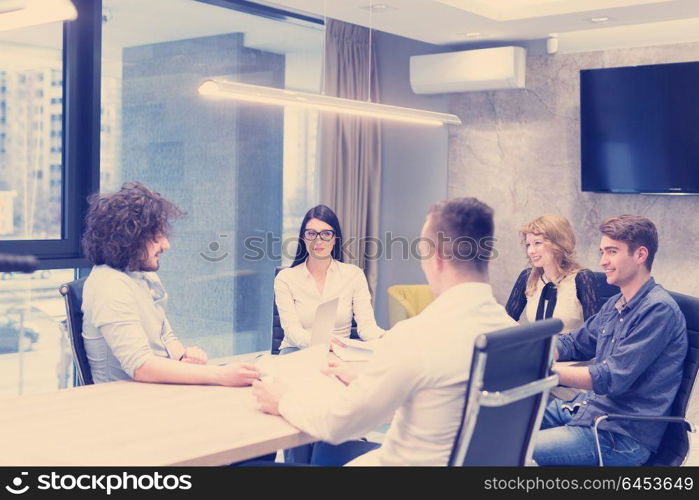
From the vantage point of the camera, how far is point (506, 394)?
1.98 meters

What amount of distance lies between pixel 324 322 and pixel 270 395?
3.00 ft

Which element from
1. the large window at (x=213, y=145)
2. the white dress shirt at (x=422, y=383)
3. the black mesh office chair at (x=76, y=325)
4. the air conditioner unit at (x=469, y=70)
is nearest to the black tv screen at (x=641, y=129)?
the air conditioner unit at (x=469, y=70)

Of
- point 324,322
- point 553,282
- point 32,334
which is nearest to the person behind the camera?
point 324,322

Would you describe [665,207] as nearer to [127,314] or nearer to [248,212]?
[248,212]

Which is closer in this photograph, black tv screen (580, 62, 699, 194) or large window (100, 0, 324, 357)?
large window (100, 0, 324, 357)

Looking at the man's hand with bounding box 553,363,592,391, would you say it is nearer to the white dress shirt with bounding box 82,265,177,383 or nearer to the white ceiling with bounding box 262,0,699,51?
the white dress shirt with bounding box 82,265,177,383

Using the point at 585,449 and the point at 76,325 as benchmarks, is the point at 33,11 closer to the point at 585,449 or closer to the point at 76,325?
the point at 76,325

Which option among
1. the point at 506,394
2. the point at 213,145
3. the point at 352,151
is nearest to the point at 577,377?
the point at 506,394

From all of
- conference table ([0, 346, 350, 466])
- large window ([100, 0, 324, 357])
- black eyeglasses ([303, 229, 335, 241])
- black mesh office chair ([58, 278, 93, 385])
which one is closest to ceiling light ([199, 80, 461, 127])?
black eyeglasses ([303, 229, 335, 241])

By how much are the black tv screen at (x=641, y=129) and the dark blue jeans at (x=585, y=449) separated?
2.87m

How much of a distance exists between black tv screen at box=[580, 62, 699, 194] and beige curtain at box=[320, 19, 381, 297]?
1.64m

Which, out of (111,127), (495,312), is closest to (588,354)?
(495,312)

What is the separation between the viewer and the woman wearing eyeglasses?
14.5ft

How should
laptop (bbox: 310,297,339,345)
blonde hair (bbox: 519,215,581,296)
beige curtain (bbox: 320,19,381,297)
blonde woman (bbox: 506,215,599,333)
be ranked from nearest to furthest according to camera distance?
1. laptop (bbox: 310,297,339,345)
2. blonde woman (bbox: 506,215,599,333)
3. blonde hair (bbox: 519,215,581,296)
4. beige curtain (bbox: 320,19,381,297)
